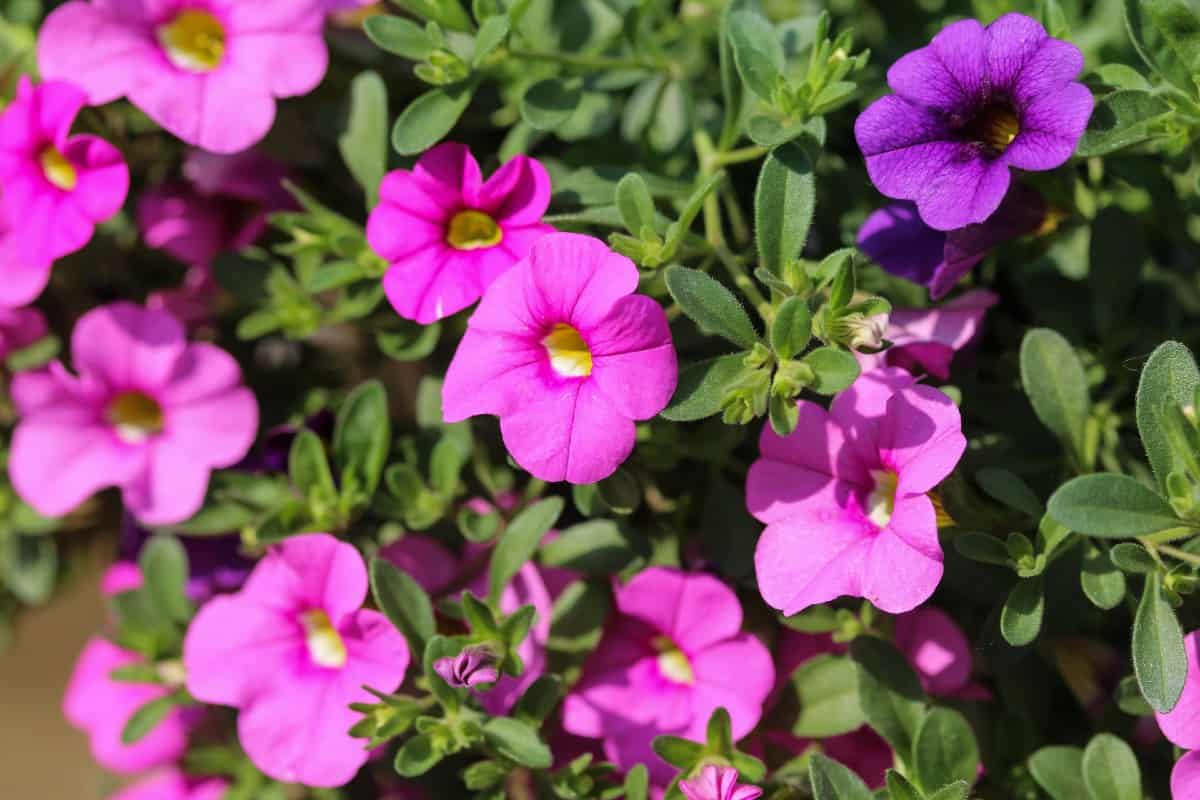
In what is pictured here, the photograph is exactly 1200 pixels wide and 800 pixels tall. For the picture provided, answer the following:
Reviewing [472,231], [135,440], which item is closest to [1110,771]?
[472,231]

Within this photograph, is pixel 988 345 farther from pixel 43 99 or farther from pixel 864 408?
pixel 43 99

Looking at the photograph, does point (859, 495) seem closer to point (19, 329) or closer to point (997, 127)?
point (997, 127)

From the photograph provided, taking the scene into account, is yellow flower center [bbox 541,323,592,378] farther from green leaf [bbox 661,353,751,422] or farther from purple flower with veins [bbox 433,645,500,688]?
purple flower with veins [bbox 433,645,500,688]

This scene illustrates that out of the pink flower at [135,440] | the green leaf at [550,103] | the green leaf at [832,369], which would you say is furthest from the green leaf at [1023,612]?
the pink flower at [135,440]

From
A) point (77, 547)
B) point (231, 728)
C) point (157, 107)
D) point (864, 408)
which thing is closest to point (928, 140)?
point (864, 408)

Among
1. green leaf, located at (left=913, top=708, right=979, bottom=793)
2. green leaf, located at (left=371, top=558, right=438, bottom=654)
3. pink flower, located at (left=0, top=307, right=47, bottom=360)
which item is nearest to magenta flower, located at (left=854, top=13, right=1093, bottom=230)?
green leaf, located at (left=913, top=708, right=979, bottom=793)

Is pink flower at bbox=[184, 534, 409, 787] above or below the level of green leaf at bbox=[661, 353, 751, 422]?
below

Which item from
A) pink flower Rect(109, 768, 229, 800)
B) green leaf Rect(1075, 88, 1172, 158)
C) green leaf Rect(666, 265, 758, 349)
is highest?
green leaf Rect(1075, 88, 1172, 158)
